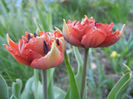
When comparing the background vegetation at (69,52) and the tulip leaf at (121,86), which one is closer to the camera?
the tulip leaf at (121,86)

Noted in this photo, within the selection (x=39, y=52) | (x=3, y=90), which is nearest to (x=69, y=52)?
(x=3, y=90)

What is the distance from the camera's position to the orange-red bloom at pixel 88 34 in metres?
0.61

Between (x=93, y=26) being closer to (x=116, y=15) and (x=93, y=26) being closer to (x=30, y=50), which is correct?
(x=30, y=50)

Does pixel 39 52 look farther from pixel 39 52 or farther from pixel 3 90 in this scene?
pixel 3 90

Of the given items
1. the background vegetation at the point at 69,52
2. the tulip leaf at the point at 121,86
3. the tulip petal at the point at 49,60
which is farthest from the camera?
the background vegetation at the point at 69,52

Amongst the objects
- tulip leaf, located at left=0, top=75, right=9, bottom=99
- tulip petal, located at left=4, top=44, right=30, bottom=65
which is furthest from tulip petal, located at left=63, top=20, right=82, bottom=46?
tulip leaf, located at left=0, top=75, right=9, bottom=99

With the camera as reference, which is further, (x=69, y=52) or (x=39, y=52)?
(x=69, y=52)

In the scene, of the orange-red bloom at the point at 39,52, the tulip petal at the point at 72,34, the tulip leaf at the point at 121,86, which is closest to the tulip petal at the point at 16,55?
the orange-red bloom at the point at 39,52

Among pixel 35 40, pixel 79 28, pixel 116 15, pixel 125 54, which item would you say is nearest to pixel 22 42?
pixel 35 40

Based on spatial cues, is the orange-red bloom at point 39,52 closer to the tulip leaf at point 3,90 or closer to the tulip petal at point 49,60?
the tulip petal at point 49,60

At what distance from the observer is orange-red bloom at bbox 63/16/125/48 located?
608mm

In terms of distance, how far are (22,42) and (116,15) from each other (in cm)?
191

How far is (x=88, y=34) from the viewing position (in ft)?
1.99

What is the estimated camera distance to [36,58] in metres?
0.55
